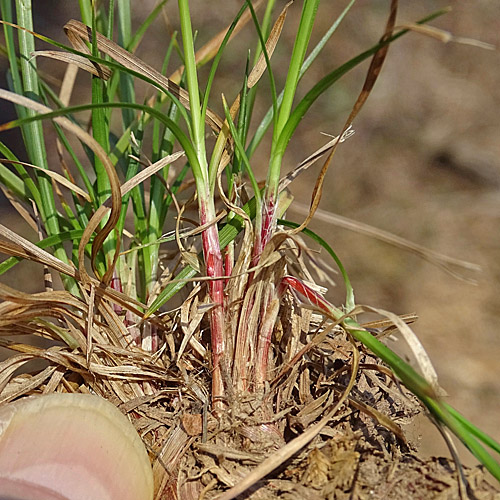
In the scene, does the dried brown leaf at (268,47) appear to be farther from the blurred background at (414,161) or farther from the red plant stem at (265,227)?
the blurred background at (414,161)

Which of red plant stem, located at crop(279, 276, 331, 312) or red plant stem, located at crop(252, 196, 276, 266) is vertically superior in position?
red plant stem, located at crop(252, 196, 276, 266)

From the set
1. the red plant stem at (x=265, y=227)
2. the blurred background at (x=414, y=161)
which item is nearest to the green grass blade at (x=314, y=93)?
the red plant stem at (x=265, y=227)

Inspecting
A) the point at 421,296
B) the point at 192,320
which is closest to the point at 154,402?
the point at 192,320

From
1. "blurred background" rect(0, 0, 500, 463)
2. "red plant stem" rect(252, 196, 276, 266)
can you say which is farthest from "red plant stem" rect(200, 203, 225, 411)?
"blurred background" rect(0, 0, 500, 463)

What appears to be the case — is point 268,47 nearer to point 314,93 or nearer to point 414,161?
point 314,93

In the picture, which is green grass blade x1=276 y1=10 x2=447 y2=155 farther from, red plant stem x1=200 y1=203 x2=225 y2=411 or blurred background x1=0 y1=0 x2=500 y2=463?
blurred background x1=0 y1=0 x2=500 y2=463
